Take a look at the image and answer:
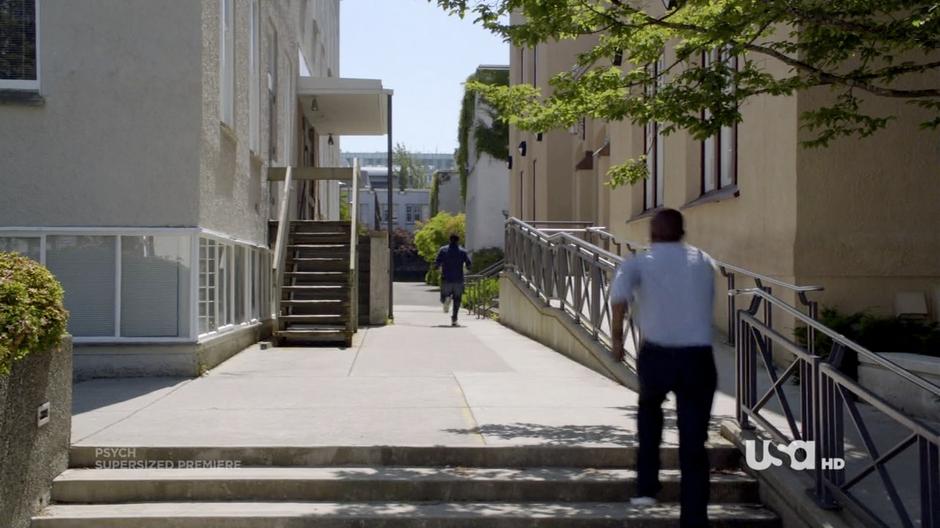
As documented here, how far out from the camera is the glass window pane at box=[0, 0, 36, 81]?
34.6ft

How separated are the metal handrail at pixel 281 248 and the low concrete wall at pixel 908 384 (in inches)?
340

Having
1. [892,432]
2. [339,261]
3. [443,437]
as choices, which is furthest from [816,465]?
[339,261]

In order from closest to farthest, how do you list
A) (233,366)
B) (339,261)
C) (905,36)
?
(905,36) → (233,366) → (339,261)

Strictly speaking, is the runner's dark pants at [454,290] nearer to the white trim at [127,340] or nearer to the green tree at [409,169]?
the white trim at [127,340]

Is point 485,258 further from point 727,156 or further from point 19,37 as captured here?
point 19,37

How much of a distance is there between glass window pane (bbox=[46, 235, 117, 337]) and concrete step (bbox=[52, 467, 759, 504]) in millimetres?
4079

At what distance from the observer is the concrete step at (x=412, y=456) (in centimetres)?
699

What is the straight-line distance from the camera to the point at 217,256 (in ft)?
40.3

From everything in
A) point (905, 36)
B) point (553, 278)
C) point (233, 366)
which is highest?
point (905, 36)

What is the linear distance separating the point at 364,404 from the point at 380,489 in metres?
2.53

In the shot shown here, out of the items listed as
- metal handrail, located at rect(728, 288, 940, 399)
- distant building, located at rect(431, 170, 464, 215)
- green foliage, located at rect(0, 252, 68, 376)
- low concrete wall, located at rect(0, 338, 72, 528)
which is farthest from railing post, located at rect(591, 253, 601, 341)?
distant building, located at rect(431, 170, 464, 215)

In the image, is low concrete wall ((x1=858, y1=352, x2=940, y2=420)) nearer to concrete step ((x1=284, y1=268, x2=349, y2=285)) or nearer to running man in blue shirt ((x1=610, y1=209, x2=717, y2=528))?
running man in blue shirt ((x1=610, y1=209, x2=717, y2=528))

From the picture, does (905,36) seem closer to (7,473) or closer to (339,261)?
(7,473)

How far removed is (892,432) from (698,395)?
7.79 feet
